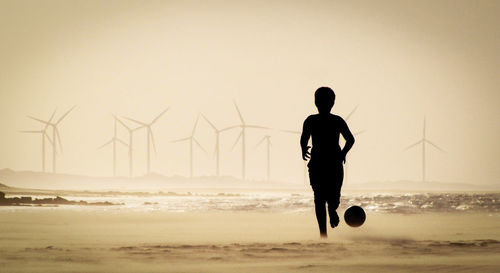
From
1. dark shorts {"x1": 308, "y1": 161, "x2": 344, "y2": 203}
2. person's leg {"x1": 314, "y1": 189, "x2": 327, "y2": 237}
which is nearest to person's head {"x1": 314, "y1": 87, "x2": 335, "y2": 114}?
dark shorts {"x1": 308, "y1": 161, "x2": 344, "y2": 203}

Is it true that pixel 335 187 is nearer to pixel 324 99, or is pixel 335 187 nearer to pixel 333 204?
pixel 333 204

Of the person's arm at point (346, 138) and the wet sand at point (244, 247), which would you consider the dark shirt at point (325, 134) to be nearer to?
the person's arm at point (346, 138)

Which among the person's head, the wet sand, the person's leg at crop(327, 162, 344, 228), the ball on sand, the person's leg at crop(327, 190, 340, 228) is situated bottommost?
the wet sand

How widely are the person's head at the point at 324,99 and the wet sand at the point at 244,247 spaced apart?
91.3 inches

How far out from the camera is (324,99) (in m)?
13.1

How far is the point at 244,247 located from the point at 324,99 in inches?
112

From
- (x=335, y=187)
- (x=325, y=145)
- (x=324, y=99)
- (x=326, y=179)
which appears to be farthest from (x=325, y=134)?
(x=335, y=187)

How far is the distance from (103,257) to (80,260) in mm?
502

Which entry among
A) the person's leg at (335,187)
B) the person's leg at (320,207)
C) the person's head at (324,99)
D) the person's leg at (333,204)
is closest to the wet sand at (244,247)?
the person's leg at (320,207)

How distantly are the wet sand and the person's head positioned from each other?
2.32 meters

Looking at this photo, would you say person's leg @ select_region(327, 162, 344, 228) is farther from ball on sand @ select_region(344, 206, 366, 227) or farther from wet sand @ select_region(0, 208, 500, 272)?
ball on sand @ select_region(344, 206, 366, 227)

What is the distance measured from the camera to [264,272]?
9664 mm

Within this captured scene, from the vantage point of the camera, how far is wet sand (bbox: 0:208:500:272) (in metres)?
10.3

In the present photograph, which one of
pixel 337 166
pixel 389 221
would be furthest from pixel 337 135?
pixel 389 221
